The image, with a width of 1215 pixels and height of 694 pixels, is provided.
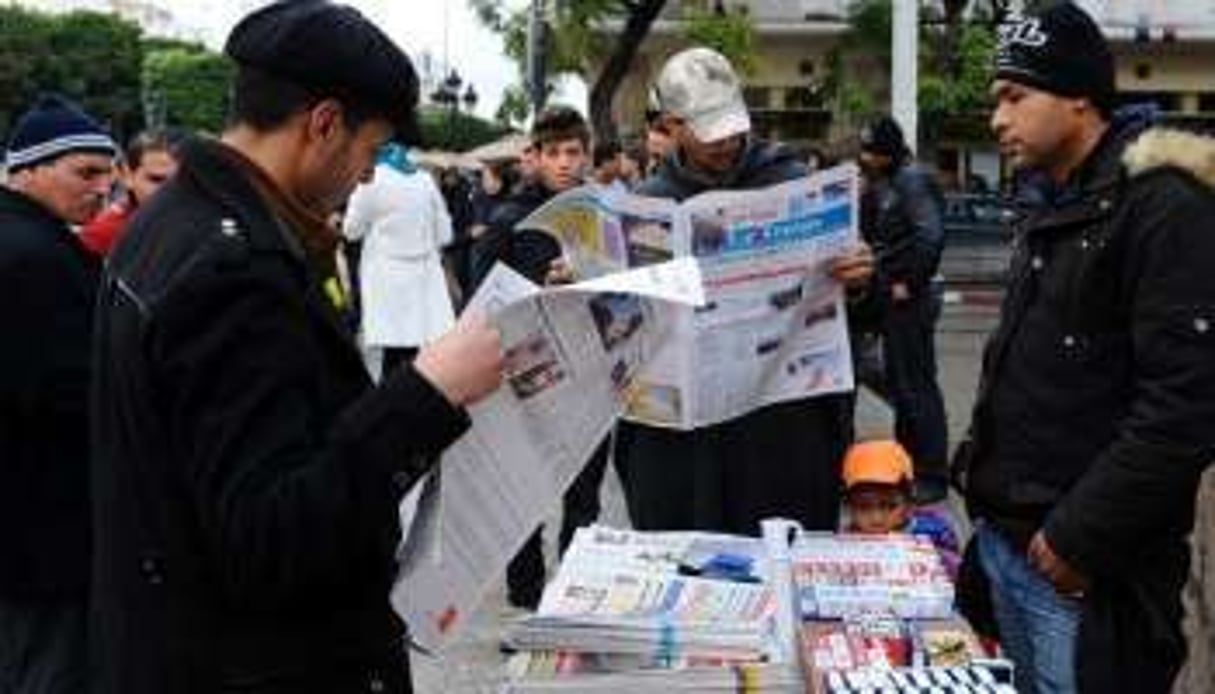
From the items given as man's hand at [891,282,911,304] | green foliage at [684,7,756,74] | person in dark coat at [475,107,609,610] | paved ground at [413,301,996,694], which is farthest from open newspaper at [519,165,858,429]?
green foliage at [684,7,756,74]

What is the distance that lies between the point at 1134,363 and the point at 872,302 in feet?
3.67

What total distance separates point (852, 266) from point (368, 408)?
1836 mm

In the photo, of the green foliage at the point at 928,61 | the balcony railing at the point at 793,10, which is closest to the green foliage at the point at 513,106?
the balcony railing at the point at 793,10

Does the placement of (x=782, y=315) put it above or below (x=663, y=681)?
above

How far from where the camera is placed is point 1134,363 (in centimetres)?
319

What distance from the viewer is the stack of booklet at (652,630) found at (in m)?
2.87

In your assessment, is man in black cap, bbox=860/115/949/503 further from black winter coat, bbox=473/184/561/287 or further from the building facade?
the building facade

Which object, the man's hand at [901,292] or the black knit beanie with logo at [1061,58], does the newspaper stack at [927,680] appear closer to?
the black knit beanie with logo at [1061,58]

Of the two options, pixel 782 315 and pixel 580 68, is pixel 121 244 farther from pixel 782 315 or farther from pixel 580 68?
pixel 580 68

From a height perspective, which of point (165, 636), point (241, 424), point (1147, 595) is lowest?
point (1147, 595)

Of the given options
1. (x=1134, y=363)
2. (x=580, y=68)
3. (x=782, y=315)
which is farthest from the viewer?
(x=580, y=68)

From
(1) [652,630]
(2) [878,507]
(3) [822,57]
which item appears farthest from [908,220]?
(3) [822,57]

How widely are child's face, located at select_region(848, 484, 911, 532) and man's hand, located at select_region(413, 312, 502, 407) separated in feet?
10.0

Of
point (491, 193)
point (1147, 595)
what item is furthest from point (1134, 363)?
point (491, 193)
